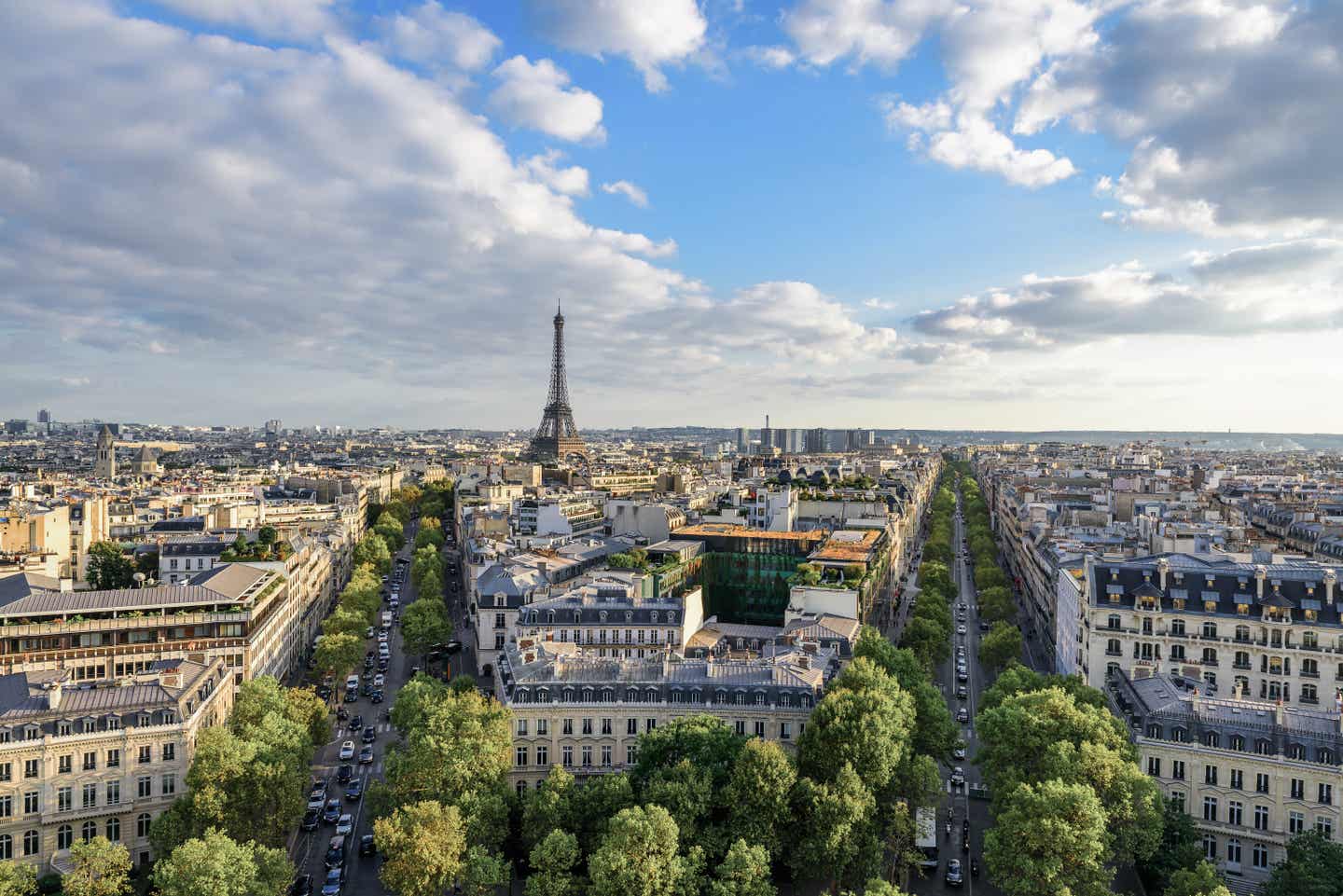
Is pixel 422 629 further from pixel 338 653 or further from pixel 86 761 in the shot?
pixel 86 761

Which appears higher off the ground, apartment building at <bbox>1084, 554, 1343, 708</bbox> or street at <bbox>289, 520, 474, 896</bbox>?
apartment building at <bbox>1084, 554, 1343, 708</bbox>

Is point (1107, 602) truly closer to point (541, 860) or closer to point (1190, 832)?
point (1190, 832)

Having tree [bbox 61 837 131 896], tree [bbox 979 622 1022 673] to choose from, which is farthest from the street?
tree [bbox 979 622 1022 673]

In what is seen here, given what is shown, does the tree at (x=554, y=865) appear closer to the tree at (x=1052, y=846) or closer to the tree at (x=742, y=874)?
the tree at (x=742, y=874)

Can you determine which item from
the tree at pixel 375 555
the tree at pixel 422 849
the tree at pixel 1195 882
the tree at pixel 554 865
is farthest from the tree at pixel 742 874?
the tree at pixel 375 555

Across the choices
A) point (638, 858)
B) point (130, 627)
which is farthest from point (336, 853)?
point (130, 627)

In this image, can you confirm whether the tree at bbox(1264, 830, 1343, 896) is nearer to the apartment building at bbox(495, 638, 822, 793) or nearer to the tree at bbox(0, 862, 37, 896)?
the apartment building at bbox(495, 638, 822, 793)
